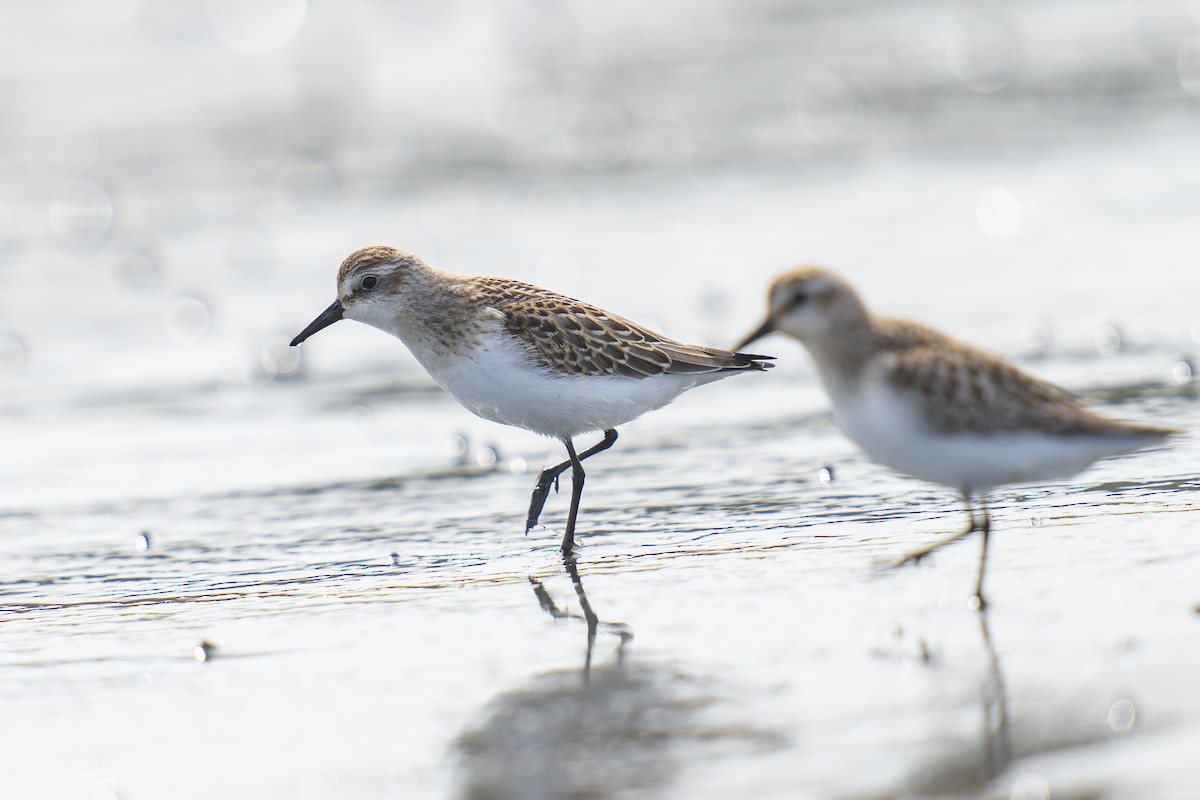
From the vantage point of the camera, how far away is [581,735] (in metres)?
3.98

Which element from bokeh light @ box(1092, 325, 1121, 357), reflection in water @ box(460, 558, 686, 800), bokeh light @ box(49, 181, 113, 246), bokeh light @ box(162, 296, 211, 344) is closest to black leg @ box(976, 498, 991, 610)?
reflection in water @ box(460, 558, 686, 800)

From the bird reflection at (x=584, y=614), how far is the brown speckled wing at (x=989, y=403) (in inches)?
47.3

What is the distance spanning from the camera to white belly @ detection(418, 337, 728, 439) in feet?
19.2

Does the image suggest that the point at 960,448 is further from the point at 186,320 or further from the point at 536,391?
the point at 186,320

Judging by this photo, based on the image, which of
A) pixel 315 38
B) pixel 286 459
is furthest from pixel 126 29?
pixel 286 459

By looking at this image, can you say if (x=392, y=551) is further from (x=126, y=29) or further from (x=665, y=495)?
(x=126, y=29)

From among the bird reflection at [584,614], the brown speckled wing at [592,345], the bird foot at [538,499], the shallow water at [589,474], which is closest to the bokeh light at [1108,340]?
the shallow water at [589,474]

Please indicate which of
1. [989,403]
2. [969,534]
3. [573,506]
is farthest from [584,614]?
[989,403]

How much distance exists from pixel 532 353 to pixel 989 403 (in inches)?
75.5

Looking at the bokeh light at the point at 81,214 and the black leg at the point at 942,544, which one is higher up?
the bokeh light at the point at 81,214

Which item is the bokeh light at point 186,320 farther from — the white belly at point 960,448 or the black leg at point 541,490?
the white belly at point 960,448

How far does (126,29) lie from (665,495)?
17340 mm

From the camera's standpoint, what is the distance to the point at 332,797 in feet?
12.1

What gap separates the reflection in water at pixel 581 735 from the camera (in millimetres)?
3695
